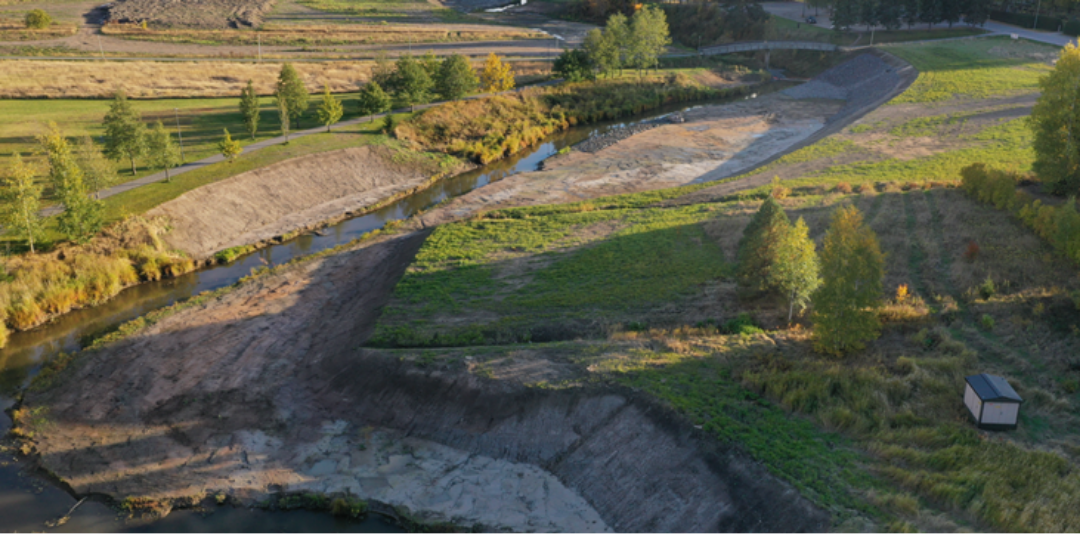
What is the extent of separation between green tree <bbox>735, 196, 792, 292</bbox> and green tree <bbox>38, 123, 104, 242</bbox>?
33324mm

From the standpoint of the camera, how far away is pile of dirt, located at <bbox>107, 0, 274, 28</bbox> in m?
110

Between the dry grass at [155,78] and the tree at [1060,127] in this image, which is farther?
the dry grass at [155,78]

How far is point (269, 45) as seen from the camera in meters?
97.4

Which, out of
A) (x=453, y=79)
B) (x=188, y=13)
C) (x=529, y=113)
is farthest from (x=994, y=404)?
(x=188, y=13)

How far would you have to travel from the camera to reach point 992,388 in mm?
21312

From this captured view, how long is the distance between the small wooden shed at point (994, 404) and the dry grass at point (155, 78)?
66.5m

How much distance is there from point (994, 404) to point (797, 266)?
868 cm

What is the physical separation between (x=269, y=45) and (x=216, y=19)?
89.3 ft

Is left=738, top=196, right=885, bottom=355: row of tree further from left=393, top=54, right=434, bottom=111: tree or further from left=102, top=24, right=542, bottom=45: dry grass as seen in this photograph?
left=102, top=24, right=542, bottom=45: dry grass

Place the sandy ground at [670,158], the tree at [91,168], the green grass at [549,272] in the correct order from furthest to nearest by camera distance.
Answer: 1. the sandy ground at [670,158]
2. the tree at [91,168]
3. the green grass at [549,272]

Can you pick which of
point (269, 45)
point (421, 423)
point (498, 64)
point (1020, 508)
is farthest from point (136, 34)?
point (1020, 508)

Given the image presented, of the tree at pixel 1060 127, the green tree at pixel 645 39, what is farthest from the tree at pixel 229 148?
the green tree at pixel 645 39

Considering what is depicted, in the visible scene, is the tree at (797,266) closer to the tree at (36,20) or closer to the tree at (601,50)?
the tree at (601,50)

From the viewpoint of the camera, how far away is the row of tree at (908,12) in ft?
321
